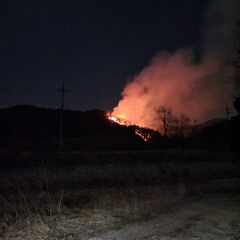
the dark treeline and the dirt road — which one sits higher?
the dark treeline

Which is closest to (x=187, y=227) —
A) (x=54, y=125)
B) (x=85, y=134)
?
(x=85, y=134)

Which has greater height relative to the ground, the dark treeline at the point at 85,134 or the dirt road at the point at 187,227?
the dark treeline at the point at 85,134

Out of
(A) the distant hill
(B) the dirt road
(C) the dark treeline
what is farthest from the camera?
(A) the distant hill

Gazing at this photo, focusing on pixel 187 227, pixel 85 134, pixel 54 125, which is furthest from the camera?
pixel 54 125

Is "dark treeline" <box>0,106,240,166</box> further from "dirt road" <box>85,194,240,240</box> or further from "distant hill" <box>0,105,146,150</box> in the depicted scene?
"dirt road" <box>85,194,240,240</box>

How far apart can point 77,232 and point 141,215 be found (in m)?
2.56

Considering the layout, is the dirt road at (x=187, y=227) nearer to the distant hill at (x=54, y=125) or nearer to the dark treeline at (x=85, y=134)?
the dark treeline at (x=85, y=134)

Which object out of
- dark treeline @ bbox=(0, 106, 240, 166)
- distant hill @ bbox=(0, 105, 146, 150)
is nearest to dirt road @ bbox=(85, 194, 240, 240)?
dark treeline @ bbox=(0, 106, 240, 166)

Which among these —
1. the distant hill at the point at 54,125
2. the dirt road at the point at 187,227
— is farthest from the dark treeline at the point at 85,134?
the dirt road at the point at 187,227

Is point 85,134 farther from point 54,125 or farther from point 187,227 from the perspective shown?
point 187,227

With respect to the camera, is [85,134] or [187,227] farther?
[85,134]

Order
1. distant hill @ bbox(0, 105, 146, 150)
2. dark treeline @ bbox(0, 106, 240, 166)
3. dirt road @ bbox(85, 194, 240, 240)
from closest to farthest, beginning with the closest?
dirt road @ bbox(85, 194, 240, 240)
dark treeline @ bbox(0, 106, 240, 166)
distant hill @ bbox(0, 105, 146, 150)

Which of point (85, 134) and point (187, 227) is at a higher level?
point (85, 134)

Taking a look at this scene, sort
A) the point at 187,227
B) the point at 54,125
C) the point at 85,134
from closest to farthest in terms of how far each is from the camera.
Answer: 1. the point at 187,227
2. the point at 85,134
3. the point at 54,125
